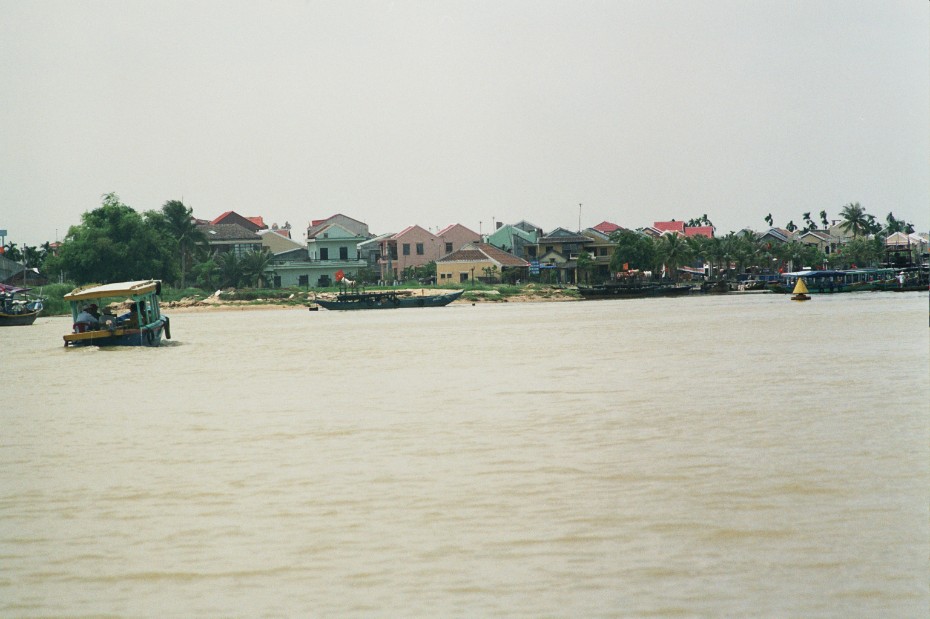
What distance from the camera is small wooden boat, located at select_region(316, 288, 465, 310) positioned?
226ft

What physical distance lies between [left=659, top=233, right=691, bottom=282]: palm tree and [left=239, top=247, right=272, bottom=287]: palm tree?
112 ft

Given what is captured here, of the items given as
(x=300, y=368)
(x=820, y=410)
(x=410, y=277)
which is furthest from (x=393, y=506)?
(x=410, y=277)

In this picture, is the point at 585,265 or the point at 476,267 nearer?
the point at 476,267

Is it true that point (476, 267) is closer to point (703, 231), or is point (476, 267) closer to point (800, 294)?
point (800, 294)

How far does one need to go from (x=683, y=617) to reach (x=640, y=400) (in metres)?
10.2

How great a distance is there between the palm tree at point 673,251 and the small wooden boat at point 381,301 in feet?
88.7

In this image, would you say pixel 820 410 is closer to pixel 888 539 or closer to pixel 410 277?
pixel 888 539

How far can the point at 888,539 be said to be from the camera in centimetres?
774

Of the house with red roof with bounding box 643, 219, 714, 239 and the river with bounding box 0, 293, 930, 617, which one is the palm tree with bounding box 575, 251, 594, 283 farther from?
the river with bounding box 0, 293, 930, 617

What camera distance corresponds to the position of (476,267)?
279ft

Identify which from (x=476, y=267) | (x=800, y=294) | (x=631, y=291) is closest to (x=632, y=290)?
(x=631, y=291)

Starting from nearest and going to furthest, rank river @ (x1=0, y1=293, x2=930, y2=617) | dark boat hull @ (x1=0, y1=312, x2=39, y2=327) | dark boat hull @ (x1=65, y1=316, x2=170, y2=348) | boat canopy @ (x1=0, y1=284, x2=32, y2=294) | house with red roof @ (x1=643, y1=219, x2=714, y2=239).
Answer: river @ (x1=0, y1=293, x2=930, y2=617)
dark boat hull @ (x1=65, y1=316, x2=170, y2=348)
dark boat hull @ (x1=0, y1=312, x2=39, y2=327)
boat canopy @ (x1=0, y1=284, x2=32, y2=294)
house with red roof @ (x1=643, y1=219, x2=714, y2=239)

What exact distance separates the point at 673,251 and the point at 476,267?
19821mm

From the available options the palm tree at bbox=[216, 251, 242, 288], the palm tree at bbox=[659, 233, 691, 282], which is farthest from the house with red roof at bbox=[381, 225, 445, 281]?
the palm tree at bbox=[659, 233, 691, 282]
